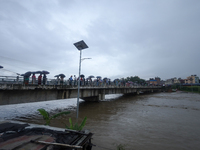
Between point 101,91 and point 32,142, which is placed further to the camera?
point 101,91

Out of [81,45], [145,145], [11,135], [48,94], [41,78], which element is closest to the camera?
[11,135]

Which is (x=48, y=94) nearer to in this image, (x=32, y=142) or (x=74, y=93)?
(x=74, y=93)

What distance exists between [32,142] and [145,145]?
570cm

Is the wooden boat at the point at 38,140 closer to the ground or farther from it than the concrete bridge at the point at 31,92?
closer to the ground

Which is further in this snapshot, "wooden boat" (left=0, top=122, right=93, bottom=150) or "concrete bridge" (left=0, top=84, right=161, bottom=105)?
"concrete bridge" (left=0, top=84, right=161, bottom=105)

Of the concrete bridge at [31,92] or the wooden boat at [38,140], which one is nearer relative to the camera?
the wooden boat at [38,140]

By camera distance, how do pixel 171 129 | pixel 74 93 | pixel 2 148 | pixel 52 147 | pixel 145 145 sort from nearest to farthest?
1. pixel 2 148
2. pixel 52 147
3. pixel 145 145
4. pixel 171 129
5. pixel 74 93

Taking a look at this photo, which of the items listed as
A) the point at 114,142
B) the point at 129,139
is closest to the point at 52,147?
the point at 114,142

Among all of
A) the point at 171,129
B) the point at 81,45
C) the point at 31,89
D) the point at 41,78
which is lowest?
the point at 171,129

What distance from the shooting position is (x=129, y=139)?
6914mm

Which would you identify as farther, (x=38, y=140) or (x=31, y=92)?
(x=31, y=92)

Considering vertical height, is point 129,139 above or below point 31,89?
below

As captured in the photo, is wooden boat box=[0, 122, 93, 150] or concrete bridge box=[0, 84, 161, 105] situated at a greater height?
concrete bridge box=[0, 84, 161, 105]

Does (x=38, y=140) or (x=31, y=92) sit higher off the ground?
(x=31, y=92)
